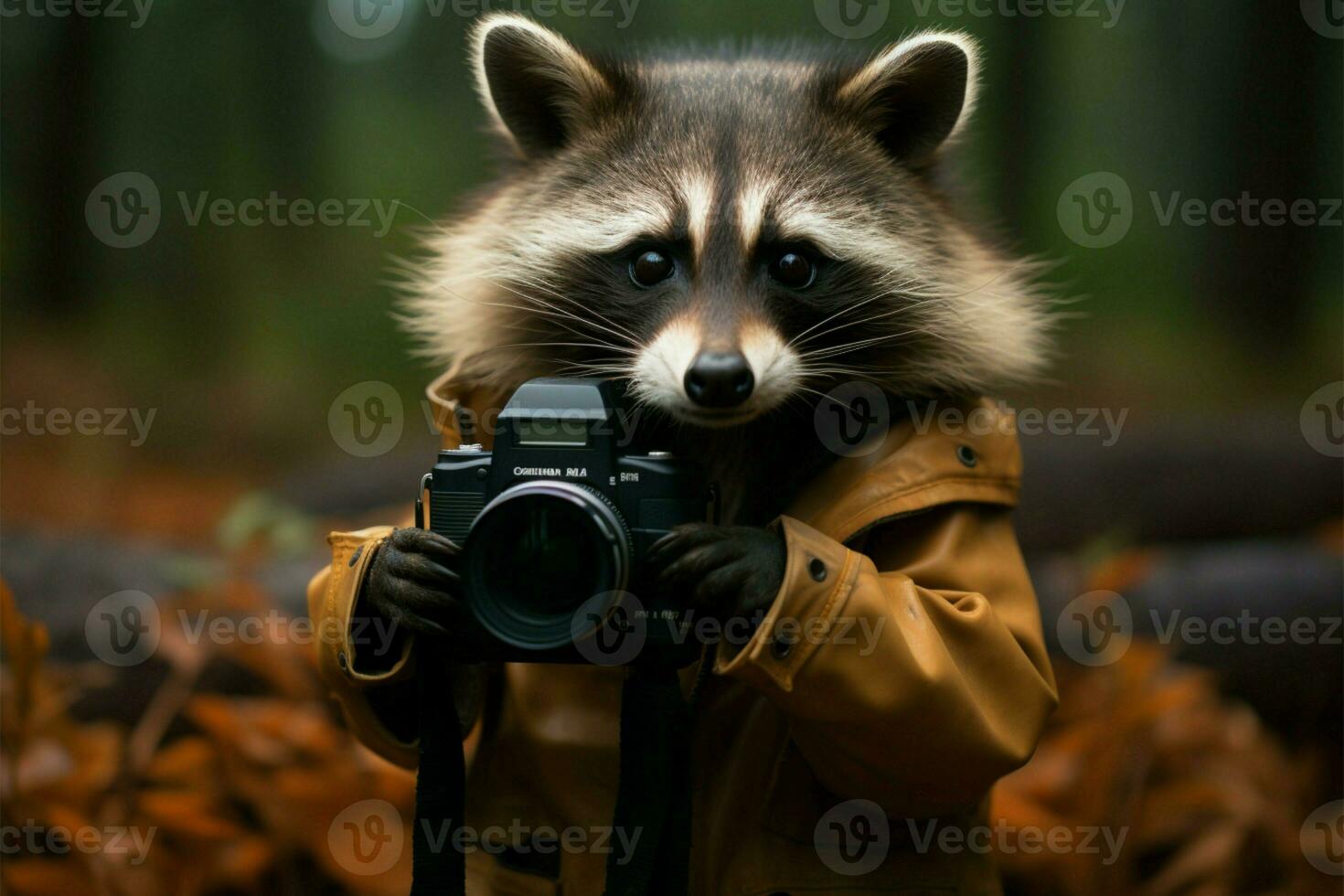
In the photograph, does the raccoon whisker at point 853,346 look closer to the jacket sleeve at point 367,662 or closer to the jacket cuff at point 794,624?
the jacket cuff at point 794,624

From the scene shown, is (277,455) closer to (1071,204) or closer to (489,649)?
(1071,204)

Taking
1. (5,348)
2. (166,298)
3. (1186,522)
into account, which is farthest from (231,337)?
(1186,522)

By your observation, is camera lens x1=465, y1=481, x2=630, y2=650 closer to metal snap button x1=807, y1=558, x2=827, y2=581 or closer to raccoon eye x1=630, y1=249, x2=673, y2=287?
metal snap button x1=807, y1=558, x2=827, y2=581

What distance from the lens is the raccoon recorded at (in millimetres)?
2314

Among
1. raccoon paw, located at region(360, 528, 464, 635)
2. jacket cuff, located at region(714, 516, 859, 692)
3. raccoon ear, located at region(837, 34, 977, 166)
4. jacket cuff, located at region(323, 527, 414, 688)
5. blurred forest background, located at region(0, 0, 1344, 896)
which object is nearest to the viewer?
jacket cuff, located at region(714, 516, 859, 692)

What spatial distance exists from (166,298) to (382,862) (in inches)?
228

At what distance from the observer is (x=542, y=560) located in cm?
200

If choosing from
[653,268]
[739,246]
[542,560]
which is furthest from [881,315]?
→ [542,560]

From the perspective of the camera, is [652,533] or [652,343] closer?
[652,533]

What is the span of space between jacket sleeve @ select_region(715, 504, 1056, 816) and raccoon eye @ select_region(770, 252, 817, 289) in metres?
0.55

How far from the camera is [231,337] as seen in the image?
824 centimetres

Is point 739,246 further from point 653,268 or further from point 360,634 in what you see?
point 360,634

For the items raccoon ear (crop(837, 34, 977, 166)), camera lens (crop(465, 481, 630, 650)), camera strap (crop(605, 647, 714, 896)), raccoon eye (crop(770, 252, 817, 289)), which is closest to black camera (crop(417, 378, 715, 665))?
camera lens (crop(465, 481, 630, 650))

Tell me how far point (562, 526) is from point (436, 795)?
62 centimetres
